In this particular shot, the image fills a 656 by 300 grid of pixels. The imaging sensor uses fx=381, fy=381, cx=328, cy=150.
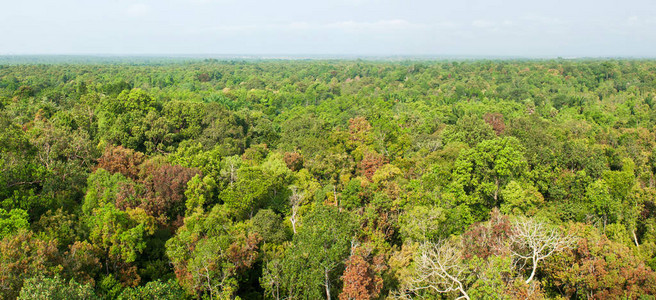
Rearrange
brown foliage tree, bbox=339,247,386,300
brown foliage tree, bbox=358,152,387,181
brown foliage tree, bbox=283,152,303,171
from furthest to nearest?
1. brown foliage tree, bbox=283,152,303,171
2. brown foliage tree, bbox=358,152,387,181
3. brown foliage tree, bbox=339,247,386,300

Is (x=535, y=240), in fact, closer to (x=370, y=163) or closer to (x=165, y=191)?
(x=370, y=163)

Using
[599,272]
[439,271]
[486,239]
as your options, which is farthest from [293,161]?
[599,272]

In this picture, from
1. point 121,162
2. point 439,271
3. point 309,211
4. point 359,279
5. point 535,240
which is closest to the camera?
point 359,279

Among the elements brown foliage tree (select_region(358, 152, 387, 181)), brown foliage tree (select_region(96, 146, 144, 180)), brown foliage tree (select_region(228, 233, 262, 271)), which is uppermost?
brown foliage tree (select_region(96, 146, 144, 180))

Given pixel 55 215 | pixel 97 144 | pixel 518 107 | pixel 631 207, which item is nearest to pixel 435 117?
pixel 518 107

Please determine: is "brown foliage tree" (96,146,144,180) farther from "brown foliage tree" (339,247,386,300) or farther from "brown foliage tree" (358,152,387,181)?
"brown foliage tree" (339,247,386,300)

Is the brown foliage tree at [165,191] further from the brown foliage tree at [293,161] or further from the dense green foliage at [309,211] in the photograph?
the brown foliage tree at [293,161]

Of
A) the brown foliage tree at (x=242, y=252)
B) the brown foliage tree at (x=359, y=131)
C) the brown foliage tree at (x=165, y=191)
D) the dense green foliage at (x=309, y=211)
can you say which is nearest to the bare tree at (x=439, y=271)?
the dense green foliage at (x=309, y=211)

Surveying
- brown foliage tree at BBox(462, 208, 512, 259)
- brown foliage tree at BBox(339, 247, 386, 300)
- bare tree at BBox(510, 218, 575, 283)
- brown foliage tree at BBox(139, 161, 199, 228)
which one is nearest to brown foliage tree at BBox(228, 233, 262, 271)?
brown foliage tree at BBox(339, 247, 386, 300)

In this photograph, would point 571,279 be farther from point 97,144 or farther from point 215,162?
point 97,144
